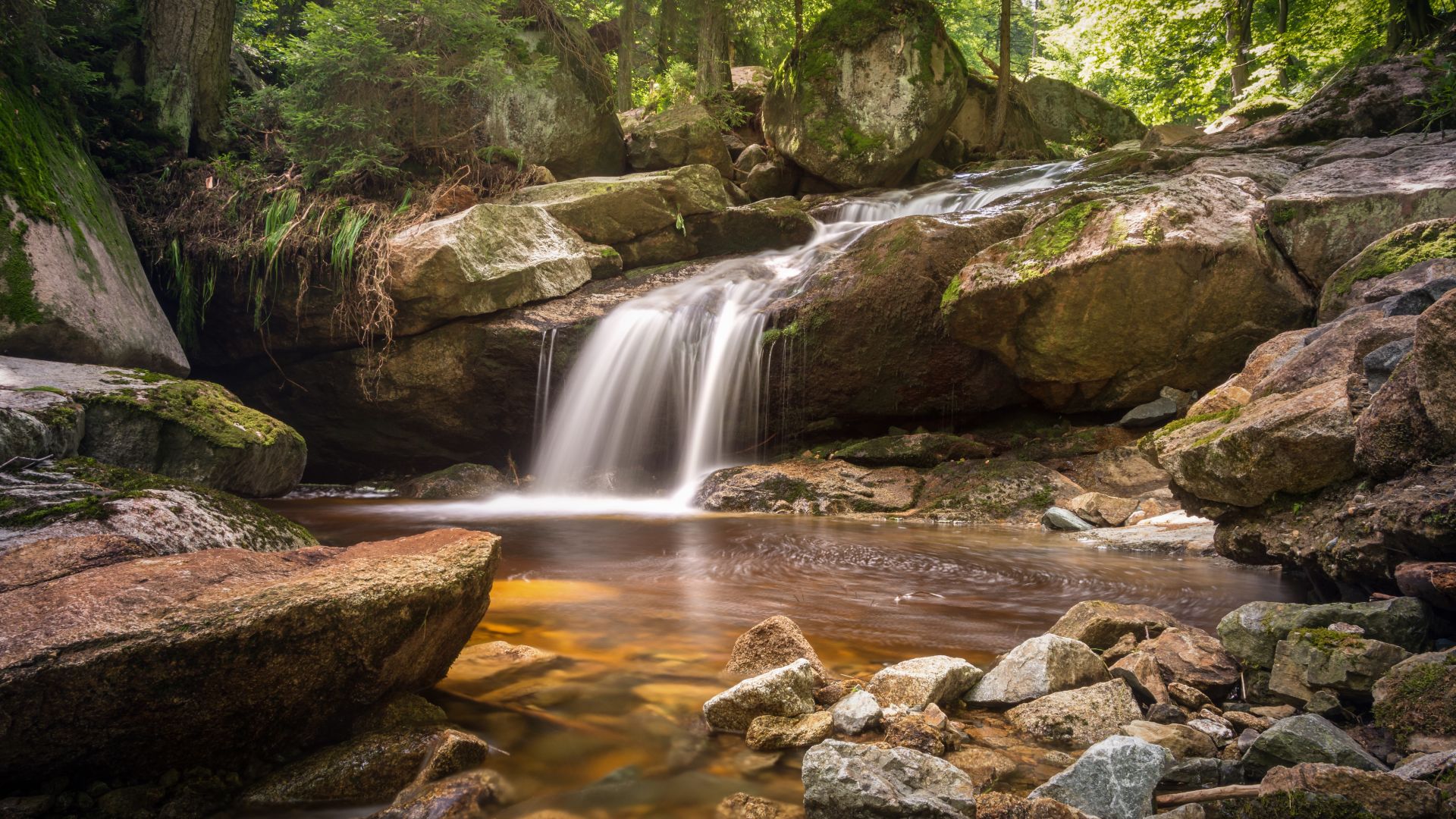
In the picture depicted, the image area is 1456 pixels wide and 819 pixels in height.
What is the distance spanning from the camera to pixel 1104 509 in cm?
730

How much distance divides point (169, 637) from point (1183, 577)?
5477mm

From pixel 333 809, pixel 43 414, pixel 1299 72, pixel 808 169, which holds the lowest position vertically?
pixel 333 809

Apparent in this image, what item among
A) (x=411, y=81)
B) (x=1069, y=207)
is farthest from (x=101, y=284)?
(x=1069, y=207)

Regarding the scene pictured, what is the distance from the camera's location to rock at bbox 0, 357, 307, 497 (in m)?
5.26

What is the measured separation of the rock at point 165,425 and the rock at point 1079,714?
5099mm

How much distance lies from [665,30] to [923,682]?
715 inches

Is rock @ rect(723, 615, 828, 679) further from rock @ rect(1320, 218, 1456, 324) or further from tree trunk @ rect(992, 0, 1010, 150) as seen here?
tree trunk @ rect(992, 0, 1010, 150)

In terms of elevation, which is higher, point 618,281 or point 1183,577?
point 618,281

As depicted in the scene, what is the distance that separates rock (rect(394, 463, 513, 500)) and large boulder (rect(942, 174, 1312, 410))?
21.5 ft

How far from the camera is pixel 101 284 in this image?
276 inches

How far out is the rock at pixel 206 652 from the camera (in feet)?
5.71

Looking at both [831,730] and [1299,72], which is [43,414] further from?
[1299,72]

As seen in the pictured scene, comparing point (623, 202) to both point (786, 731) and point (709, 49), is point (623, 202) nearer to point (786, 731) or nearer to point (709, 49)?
point (709, 49)

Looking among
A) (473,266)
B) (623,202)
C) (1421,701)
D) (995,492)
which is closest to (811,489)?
(995,492)
